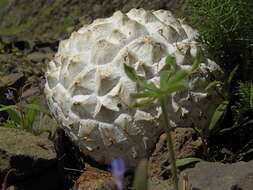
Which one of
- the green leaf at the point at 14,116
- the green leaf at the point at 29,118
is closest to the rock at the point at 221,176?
the green leaf at the point at 29,118

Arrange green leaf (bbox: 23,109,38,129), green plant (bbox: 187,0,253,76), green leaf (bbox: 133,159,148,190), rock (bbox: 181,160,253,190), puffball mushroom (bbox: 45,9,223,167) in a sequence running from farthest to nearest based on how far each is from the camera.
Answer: green leaf (bbox: 23,109,38,129), green plant (bbox: 187,0,253,76), puffball mushroom (bbox: 45,9,223,167), rock (bbox: 181,160,253,190), green leaf (bbox: 133,159,148,190)

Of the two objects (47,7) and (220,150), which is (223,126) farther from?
(47,7)

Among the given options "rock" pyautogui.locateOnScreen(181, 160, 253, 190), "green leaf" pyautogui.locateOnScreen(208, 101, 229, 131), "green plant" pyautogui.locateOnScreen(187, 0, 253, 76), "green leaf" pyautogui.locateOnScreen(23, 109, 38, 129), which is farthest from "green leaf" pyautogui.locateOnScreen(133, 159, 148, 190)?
"green leaf" pyautogui.locateOnScreen(23, 109, 38, 129)

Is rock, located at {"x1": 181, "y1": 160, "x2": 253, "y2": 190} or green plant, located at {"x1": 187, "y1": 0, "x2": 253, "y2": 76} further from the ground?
green plant, located at {"x1": 187, "y1": 0, "x2": 253, "y2": 76}

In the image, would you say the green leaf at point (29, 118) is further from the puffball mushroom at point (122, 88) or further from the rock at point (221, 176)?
the rock at point (221, 176)

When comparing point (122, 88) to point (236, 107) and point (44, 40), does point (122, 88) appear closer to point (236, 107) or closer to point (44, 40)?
point (236, 107)

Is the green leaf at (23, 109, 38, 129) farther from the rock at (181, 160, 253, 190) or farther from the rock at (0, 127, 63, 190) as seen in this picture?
the rock at (181, 160, 253, 190)
